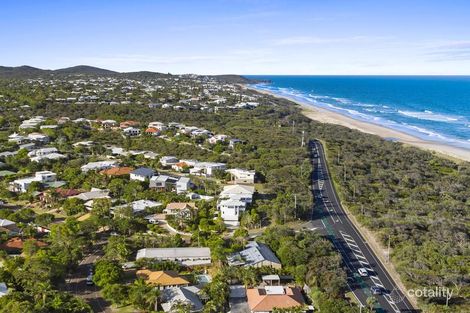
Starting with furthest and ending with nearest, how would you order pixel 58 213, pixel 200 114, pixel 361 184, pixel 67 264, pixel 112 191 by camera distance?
pixel 200 114 → pixel 361 184 → pixel 112 191 → pixel 58 213 → pixel 67 264

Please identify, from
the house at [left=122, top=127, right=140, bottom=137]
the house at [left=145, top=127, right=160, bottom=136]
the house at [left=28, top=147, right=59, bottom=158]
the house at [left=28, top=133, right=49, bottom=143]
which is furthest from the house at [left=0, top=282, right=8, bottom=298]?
the house at [left=122, top=127, right=140, bottom=137]

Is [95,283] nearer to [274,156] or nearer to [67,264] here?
[67,264]

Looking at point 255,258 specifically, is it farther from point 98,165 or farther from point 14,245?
point 98,165

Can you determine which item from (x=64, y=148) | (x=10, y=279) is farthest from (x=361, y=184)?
(x=64, y=148)

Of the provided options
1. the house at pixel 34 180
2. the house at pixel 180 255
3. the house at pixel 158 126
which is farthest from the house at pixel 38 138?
the house at pixel 180 255

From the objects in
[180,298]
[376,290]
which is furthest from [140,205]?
[376,290]

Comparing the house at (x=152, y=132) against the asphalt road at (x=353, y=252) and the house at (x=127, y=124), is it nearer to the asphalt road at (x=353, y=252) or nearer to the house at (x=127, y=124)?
the house at (x=127, y=124)
